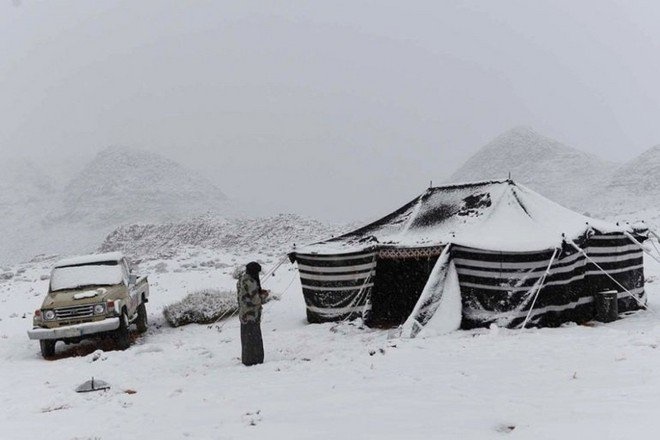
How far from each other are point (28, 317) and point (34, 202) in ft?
211

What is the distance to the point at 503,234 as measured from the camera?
11.5m

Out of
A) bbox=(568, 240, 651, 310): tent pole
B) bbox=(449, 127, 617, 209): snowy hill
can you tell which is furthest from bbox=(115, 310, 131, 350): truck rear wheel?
bbox=(449, 127, 617, 209): snowy hill

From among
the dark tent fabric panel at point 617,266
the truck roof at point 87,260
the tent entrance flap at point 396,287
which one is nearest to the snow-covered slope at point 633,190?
the dark tent fabric panel at point 617,266

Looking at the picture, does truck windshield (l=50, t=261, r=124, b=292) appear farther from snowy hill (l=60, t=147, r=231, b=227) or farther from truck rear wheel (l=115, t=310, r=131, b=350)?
snowy hill (l=60, t=147, r=231, b=227)

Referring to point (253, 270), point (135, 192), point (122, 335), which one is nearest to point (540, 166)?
point (135, 192)

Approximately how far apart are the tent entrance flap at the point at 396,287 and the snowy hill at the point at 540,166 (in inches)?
1496

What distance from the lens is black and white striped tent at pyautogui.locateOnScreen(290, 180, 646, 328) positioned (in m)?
10.9

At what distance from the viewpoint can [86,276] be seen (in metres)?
13.1

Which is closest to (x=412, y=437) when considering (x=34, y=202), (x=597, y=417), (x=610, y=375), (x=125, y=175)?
(x=597, y=417)

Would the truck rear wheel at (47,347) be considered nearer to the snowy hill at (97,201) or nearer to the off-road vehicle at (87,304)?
the off-road vehicle at (87,304)

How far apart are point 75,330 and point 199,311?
350 cm

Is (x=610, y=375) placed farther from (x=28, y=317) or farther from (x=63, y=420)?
(x=28, y=317)

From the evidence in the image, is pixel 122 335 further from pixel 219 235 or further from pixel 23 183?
pixel 23 183

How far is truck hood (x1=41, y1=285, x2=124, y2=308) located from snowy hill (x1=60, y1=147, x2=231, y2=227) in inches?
1863
